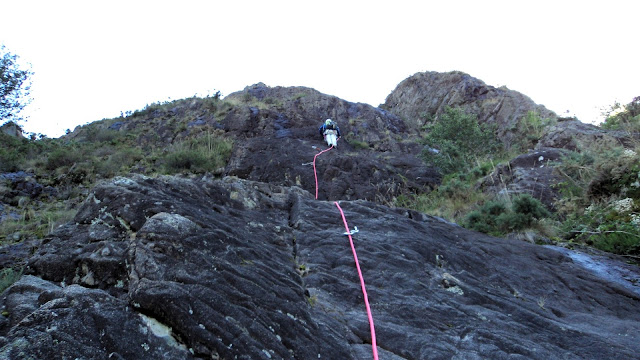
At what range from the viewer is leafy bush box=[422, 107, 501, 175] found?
1169 cm

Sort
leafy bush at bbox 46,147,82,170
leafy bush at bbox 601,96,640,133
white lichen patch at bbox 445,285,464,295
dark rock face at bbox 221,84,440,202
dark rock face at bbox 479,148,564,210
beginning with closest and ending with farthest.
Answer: white lichen patch at bbox 445,285,464,295
dark rock face at bbox 479,148,564,210
dark rock face at bbox 221,84,440,202
leafy bush at bbox 46,147,82,170
leafy bush at bbox 601,96,640,133

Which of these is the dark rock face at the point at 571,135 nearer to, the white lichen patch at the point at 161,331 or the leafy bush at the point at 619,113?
the leafy bush at the point at 619,113

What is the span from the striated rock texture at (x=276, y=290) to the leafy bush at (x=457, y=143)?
21.3 ft

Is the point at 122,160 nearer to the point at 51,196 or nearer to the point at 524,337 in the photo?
the point at 51,196

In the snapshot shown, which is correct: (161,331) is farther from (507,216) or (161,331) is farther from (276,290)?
(507,216)

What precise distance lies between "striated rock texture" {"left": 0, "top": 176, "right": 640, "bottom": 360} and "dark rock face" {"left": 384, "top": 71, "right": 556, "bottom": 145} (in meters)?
12.0

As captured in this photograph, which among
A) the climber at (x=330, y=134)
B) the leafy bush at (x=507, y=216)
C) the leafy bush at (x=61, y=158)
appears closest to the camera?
the leafy bush at (x=507, y=216)

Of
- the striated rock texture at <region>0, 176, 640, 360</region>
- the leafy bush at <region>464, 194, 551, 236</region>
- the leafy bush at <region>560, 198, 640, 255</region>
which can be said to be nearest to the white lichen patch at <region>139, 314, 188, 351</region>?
the striated rock texture at <region>0, 176, 640, 360</region>

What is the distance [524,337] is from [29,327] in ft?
11.4

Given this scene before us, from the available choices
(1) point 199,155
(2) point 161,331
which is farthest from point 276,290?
(1) point 199,155

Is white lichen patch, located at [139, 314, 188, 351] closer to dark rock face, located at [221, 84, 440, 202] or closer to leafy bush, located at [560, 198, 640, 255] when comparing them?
leafy bush, located at [560, 198, 640, 255]

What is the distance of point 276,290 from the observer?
3.05m

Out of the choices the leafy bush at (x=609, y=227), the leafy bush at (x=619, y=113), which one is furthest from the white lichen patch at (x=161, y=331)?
the leafy bush at (x=619, y=113)

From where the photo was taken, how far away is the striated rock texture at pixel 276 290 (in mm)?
2213
